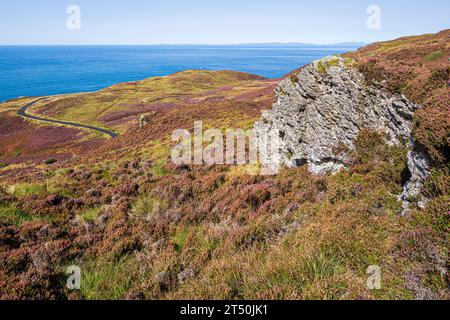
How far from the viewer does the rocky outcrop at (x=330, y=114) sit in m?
10.6

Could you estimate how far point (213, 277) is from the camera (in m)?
5.70

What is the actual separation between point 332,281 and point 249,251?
2.35 m

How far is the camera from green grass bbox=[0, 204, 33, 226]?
29.3ft

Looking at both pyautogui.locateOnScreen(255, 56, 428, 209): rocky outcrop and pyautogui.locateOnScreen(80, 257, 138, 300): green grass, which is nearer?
pyautogui.locateOnScreen(80, 257, 138, 300): green grass

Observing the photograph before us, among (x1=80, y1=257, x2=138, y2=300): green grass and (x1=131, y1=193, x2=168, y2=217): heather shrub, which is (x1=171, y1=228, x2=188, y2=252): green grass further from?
(x1=131, y1=193, x2=168, y2=217): heather shrub

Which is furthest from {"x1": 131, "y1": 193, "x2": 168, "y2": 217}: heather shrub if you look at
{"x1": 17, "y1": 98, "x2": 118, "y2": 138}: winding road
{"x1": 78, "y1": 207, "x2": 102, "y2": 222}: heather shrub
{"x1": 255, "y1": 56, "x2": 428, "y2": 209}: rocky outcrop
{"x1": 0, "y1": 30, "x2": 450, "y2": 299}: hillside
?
{"x1": 17, "y1": 98, "x2": 118, "y2": 138}: winding road

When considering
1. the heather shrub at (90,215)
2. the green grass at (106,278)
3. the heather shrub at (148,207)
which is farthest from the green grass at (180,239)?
the heather shrub at (90,215)

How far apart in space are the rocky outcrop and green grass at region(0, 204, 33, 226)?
11.6 metres

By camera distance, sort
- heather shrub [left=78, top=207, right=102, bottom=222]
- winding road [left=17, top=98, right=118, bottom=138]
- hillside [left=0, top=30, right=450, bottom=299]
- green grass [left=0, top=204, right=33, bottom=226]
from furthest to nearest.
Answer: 1. winding road [left=17, top=98, right=118, bottom=138]
2. heather shrub [left=78, top=207, right=102, bottom=222]
3. green grass [left=0, top=204, right=33, bottom=226]
4. hillside [left=0, top=30, right=450, bottom=299]

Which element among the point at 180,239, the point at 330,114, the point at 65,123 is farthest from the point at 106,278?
the point at 65,123

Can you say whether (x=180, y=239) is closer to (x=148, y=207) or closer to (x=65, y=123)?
(x=148, y=207)

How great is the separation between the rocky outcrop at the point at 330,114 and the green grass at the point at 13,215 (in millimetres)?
11568
